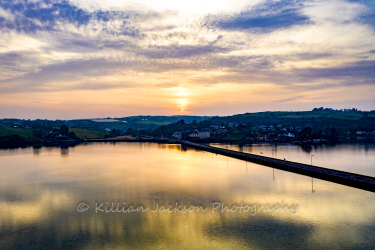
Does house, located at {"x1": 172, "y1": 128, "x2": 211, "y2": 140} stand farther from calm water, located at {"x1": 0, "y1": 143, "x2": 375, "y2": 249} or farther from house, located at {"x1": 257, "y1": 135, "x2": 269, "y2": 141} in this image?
calm water, located at {"x1": 0, "y1": 143, "x2": 375, "y2": 249}

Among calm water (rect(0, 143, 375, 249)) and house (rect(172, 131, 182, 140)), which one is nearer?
calm water (rect(0, 143, 375, 249))

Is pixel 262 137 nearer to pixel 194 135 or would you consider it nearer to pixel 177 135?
pixel 194 135

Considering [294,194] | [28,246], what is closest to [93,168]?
[28,246]

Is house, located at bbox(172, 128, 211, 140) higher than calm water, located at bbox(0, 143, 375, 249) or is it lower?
higher

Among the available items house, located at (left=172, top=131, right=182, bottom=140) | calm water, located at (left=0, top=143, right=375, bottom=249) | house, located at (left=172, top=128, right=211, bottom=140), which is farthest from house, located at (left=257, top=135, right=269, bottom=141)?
calm water, located at (left=0, top=143, right=375, bottom=249)

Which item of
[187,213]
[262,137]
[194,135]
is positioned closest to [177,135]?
[194,135]

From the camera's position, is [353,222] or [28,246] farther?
[353,222]

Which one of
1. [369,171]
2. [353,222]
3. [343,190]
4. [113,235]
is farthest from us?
[369,171]

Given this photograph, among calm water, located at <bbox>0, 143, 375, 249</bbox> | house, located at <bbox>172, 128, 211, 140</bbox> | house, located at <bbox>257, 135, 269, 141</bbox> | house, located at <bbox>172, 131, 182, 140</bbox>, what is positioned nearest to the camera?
calm water, located at <bbox>0, 143, 375, 249</bbox>

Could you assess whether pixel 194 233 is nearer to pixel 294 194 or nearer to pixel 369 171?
pixel 294 194
